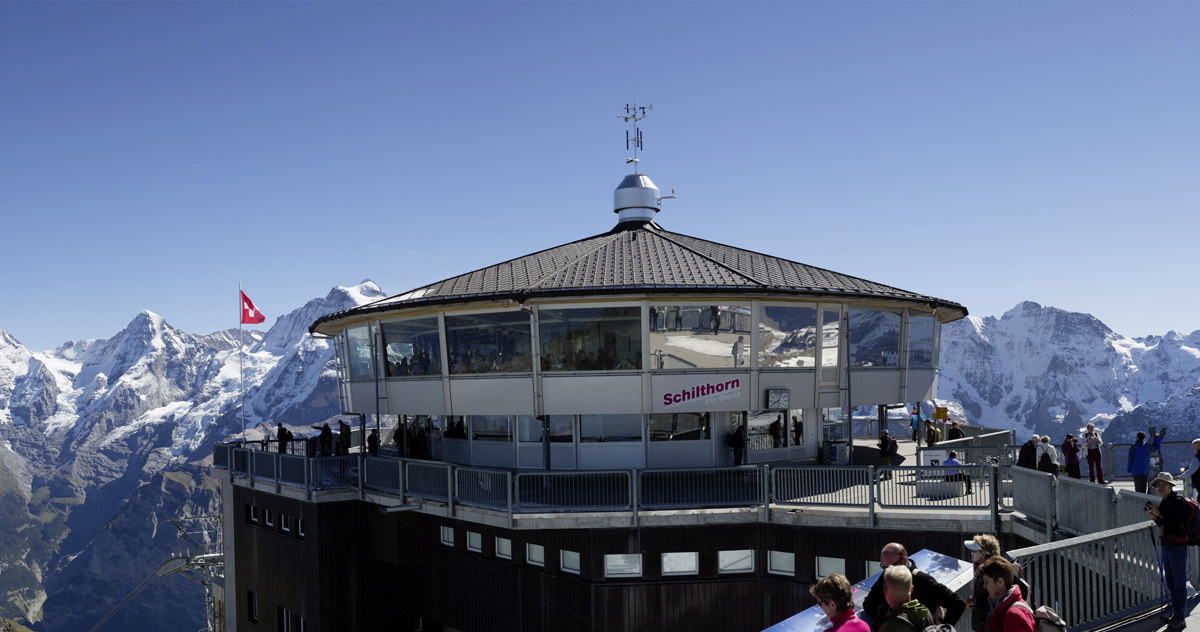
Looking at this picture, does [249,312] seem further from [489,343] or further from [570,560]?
[570,560]

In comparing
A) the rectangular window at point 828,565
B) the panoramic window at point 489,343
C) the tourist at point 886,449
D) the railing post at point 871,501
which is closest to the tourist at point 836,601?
the railing post at point 871,501

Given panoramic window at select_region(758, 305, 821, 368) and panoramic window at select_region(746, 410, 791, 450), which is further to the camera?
panoramic window at select_region(746, 410, 791, 450)

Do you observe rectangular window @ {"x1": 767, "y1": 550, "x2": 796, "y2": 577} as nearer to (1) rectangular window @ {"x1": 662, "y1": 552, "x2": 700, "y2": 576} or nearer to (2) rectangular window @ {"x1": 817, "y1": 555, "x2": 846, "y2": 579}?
(2) rectangular window @ {"x1": 817, "y1": 555, "x2": 846, "y2": 579}

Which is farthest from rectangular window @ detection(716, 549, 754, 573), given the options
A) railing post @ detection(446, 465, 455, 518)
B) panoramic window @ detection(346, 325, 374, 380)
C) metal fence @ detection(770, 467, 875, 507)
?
panoramic window @ detection(346, 325, 374, 380)

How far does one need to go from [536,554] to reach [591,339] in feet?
18.2

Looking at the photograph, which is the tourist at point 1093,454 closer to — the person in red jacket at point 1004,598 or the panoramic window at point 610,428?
the panoramic window at point 610,428

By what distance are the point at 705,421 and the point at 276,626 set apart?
15658mm

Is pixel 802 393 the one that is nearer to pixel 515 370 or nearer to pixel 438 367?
pixel 515 370

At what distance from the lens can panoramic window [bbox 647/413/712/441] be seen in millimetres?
23828

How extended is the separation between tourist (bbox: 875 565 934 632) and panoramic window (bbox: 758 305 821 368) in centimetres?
1593

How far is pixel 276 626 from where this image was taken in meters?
28.8

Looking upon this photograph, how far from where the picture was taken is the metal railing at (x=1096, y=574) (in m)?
11.2

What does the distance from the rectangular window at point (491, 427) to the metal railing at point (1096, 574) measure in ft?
52.8

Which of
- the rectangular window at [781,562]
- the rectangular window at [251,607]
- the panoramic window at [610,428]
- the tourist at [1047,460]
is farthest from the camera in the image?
the rectangular window at [251,607]
